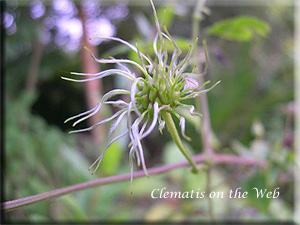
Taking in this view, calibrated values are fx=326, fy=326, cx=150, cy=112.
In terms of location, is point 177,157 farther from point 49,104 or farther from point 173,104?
point 49,104

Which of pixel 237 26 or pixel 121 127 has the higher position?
pixel 237 26

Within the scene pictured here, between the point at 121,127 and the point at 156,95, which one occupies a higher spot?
the point at 156,95

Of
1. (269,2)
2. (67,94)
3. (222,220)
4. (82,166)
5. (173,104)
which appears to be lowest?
(67,94)

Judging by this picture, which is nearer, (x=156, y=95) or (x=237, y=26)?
(x=156, y=95)

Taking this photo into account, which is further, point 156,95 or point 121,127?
point 121,127

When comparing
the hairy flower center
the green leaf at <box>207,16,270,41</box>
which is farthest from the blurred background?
the hairy flower center

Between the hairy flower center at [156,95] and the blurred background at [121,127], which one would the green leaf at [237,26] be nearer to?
the blurred background at [121,127]

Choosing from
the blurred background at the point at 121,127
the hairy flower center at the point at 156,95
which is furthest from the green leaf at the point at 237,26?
the hairy flower center at the point at 156,95

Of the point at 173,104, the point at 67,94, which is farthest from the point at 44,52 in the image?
the point at 173,104

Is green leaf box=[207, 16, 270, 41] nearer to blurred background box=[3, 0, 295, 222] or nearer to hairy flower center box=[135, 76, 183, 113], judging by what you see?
blurred background box=[3, 0, 295, 222]
